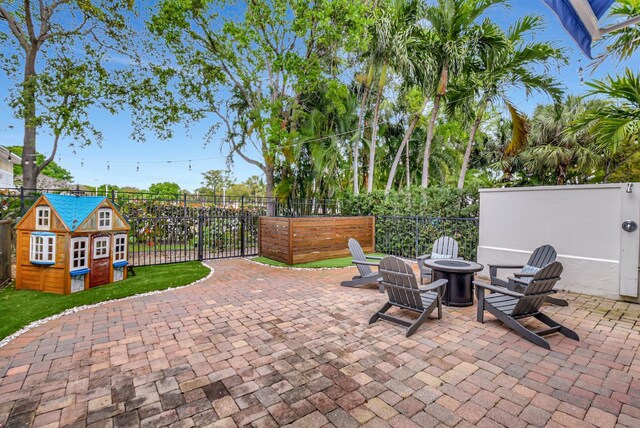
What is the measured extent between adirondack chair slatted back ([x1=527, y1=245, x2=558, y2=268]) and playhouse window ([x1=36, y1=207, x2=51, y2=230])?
8113 mm

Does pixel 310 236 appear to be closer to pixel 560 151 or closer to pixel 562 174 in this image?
Result: pixel 560 151

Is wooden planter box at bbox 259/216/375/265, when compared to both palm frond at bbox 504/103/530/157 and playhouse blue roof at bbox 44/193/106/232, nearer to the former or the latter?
playhouse blue roof at bbox 44/193/106/232

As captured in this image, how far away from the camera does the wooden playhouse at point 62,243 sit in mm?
4787

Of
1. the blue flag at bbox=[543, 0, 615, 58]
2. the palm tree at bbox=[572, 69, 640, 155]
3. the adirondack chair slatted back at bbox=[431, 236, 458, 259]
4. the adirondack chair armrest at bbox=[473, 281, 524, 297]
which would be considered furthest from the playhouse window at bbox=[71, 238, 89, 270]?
the palm tree at bbox=[572, 69, 640, 155]

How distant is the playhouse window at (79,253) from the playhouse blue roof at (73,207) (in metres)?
0.26

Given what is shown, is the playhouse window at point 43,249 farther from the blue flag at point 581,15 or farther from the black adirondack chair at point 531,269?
the black adirondack chair at point 531,269

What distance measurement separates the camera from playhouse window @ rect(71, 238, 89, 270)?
4.85 m

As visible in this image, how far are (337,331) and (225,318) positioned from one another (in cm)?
158

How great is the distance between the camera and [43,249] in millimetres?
4828

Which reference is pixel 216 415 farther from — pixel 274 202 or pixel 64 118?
pixel 64 118

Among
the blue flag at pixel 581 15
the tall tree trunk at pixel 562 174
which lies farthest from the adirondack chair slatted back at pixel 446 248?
the tall tree trunk at pixel 562 174

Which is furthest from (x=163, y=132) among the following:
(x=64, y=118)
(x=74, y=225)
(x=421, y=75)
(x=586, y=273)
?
(x=586, y=273)

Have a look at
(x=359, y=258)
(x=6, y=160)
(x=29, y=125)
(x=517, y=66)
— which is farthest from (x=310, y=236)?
(x=6, y=160)

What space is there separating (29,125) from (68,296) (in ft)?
23.4
